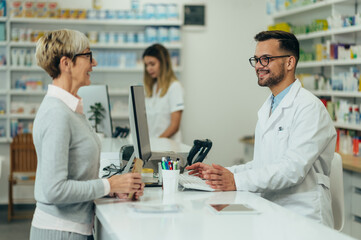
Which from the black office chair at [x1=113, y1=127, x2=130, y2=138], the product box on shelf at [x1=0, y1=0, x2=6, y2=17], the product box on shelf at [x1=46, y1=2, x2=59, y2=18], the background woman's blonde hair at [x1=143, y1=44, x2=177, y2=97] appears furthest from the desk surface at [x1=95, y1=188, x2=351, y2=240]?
the product box on shelf at [x1=0, y1=0, x2=6, y2=17]

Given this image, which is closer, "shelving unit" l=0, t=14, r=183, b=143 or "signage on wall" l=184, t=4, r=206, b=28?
"shelving unit" l=0, t=14, r=183, b=143

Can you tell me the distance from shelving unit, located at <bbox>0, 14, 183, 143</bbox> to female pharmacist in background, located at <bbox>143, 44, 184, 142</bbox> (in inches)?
71.5

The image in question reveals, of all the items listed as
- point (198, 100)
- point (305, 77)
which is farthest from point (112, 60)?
point (305, 77)

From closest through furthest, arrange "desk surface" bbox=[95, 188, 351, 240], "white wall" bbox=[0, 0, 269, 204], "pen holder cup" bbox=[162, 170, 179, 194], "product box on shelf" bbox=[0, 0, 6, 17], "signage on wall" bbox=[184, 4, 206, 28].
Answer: "desk surface" bbox=[95, 188, 351, 240] < "pen holder cup" bbox=[162, 170, 179, 194] < "product box on shelf" bbox=[0, 0, 6, 17] < "signage on wall" bbox=[184, 4, 206, 28] < "white wall" bbox=[0, 0, 269, 204]

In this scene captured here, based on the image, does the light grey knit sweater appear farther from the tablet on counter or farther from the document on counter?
the tablet on counter

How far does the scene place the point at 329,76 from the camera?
5266 millimetres

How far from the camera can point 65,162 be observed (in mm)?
1708

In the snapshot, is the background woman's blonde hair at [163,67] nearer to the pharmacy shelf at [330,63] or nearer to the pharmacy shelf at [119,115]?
the pharmacy shelf at [330,63]

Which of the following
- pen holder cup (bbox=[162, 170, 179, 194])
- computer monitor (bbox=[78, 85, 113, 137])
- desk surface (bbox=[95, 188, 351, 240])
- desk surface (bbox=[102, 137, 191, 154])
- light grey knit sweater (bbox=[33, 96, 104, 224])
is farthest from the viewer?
computer monitor (bbox=[78, 85, 113, 137])

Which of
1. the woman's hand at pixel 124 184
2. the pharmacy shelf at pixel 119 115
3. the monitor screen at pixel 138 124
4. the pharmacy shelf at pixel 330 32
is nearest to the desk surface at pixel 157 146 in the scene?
the monitor screen at pixel 138 124

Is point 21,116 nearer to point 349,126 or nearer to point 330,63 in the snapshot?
point 330,63

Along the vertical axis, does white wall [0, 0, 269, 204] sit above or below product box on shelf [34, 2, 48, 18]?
below

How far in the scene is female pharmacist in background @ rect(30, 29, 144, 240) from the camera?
5.57ft

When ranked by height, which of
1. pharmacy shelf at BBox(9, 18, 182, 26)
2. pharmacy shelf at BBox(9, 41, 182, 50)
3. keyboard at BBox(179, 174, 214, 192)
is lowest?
keyboard at BBox(179, 174, 214, 192)
